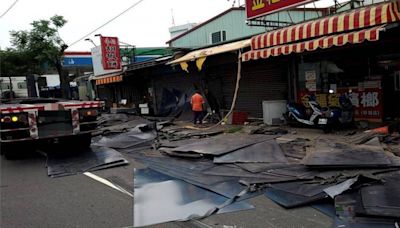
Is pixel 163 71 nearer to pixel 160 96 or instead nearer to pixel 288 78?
pixel 160 96

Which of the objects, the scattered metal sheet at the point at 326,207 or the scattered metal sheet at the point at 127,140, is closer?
the scattered metal sheet at the point at 326,207

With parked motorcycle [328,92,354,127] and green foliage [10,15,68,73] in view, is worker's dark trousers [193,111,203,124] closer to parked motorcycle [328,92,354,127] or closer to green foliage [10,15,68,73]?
parked motorcycle [328,92,354,127]

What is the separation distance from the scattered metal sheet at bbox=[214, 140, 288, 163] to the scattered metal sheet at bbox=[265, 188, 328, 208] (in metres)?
2.07

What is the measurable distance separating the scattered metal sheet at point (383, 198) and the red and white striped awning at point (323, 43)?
4.50m

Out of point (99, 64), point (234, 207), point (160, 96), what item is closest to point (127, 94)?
point (99, 64)

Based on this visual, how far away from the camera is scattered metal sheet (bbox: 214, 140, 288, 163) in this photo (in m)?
8.05

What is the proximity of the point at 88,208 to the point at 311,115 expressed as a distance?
26.3ft

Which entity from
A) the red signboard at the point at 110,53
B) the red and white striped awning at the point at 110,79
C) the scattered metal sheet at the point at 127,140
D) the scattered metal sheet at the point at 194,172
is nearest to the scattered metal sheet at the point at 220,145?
the scattered metal sheet at the point at 194,172

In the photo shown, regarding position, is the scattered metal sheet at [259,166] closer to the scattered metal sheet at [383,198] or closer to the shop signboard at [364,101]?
the scattered metal sheet at [383,198]

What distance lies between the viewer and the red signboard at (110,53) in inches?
991

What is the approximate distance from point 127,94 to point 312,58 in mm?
16771

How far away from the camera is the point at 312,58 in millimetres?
13047

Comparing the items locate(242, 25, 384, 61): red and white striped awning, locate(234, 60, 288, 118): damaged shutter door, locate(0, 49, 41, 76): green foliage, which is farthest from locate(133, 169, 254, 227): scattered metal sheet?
locate(0, 49, 41, 76): green foliage

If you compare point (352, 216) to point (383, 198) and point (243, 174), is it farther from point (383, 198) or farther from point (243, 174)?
point (243, 174)
